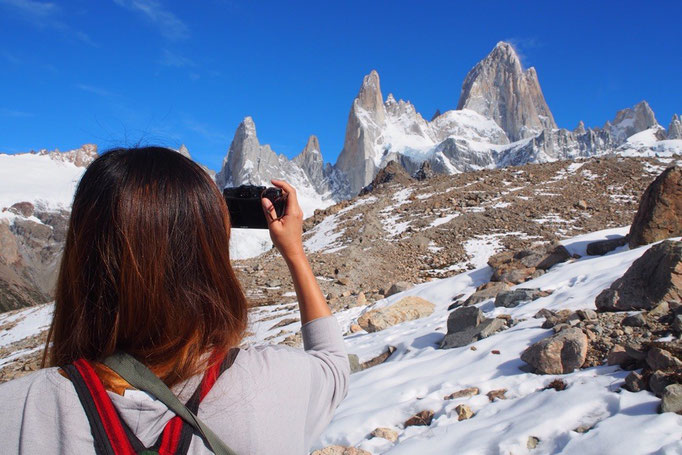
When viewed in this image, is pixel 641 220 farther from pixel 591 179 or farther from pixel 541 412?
pixel 591 179

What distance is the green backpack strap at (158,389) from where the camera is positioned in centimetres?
110

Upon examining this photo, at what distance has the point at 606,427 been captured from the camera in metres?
3.50

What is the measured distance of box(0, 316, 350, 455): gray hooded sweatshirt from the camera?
100cm

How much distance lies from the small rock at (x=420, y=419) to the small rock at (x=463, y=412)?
27 cm

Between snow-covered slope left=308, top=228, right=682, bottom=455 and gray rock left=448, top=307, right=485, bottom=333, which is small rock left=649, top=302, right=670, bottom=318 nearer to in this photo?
snow-covered slope left=308, top=228, right=682, bottom=455

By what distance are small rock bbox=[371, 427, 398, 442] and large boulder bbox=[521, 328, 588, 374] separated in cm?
169

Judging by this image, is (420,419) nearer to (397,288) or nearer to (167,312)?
(167,312)

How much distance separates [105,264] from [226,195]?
615 millimetres

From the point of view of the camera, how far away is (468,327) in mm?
6840

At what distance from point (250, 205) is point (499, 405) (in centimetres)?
364

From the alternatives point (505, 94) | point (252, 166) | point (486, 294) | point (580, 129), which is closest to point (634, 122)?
point (580, 129)

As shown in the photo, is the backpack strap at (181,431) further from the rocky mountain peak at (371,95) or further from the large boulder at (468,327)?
the rocky mountain peak at (371,95)

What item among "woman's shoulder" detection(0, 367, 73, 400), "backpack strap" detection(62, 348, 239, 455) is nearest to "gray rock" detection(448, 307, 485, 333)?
"backpack strap" detection(62, 348, 239, 455)

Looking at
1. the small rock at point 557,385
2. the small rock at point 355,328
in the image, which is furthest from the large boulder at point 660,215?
the small rock at point 557,385
